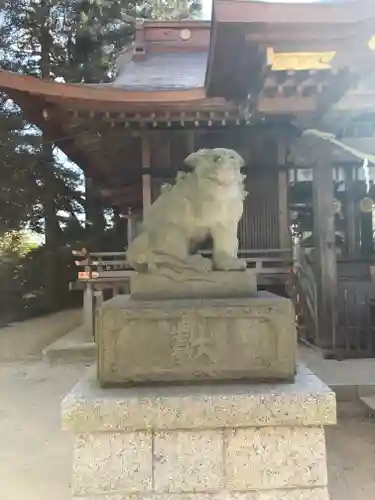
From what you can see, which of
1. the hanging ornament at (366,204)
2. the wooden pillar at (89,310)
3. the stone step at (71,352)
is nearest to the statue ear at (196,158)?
the stone step at (71,352)

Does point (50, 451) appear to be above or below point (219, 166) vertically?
below

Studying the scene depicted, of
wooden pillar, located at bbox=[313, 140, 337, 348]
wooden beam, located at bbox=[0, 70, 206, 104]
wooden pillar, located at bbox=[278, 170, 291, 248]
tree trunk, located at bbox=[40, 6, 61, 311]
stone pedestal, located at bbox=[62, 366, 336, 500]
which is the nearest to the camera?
stone pedestal, located at bbox=[62, 366, 336, 500]

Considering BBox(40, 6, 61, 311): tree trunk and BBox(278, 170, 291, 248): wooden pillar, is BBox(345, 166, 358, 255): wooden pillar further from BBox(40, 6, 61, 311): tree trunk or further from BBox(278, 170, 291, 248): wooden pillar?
BBox(40, 6, 61, 311): tree trunk

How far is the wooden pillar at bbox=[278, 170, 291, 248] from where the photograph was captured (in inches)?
325

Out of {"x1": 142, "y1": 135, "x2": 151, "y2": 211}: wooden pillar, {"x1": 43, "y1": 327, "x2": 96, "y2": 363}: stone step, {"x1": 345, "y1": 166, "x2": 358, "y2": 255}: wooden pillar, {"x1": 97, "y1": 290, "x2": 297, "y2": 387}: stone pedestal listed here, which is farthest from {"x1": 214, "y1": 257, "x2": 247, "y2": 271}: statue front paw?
{"x1": 345, "y1": 166, "x2": 358, "y2": 255}: wooden pillar

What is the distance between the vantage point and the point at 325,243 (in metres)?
6.79

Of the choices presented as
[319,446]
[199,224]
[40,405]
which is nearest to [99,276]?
[40,405]

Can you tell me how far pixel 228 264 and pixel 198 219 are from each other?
286 millimetres

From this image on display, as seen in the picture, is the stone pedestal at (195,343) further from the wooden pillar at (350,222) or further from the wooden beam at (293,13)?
the wooden pillar at (350,222)

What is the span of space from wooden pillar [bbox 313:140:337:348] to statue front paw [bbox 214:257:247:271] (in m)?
4.09

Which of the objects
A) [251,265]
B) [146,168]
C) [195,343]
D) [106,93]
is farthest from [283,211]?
[195,343]

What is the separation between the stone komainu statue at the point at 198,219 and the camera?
275 cm

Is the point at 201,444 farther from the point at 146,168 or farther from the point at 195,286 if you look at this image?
the point at 146,168

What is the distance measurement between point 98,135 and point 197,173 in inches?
212
